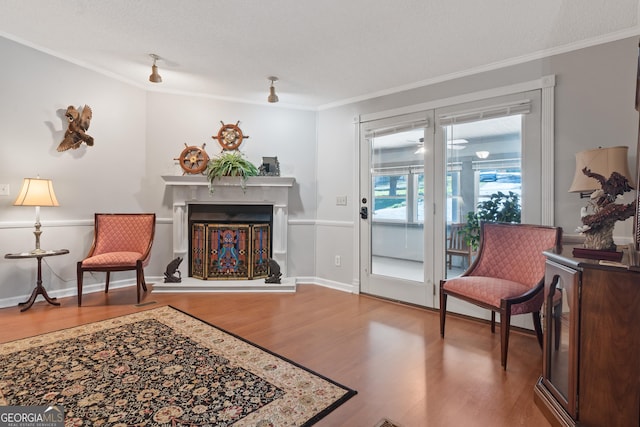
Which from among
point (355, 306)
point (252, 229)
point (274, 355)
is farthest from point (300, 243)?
point (274, 355)

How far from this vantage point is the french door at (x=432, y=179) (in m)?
2.87

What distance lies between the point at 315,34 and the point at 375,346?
252cm

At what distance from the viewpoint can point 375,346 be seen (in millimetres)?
2447

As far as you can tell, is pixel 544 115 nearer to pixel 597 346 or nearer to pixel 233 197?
pixel 597 346

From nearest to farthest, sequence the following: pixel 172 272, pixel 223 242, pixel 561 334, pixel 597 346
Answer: pixel 597 346
pixel 561 334
pixel 172 272
pixel 223 242

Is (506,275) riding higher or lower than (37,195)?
lower

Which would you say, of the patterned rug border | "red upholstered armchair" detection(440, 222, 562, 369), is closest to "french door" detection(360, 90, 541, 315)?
"red upholstered armchair" detection(440, 222, 562, 369)

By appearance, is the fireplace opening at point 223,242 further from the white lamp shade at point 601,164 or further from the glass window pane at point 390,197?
the white lamp shade at point 601,164

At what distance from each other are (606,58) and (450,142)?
4.19 feet

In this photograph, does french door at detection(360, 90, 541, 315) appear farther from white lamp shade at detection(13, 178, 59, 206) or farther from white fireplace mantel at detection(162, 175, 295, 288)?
white lamp shade at detection(13, 178, 59, 206)

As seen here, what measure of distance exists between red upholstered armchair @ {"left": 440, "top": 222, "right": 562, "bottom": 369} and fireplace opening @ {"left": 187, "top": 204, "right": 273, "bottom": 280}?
241cm

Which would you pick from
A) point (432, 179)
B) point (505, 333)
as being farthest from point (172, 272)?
point (505, 333)

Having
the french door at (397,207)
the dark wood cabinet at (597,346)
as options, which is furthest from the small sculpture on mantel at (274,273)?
the dark wood cabinet at (597,346)

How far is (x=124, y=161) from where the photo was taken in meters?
3.94
